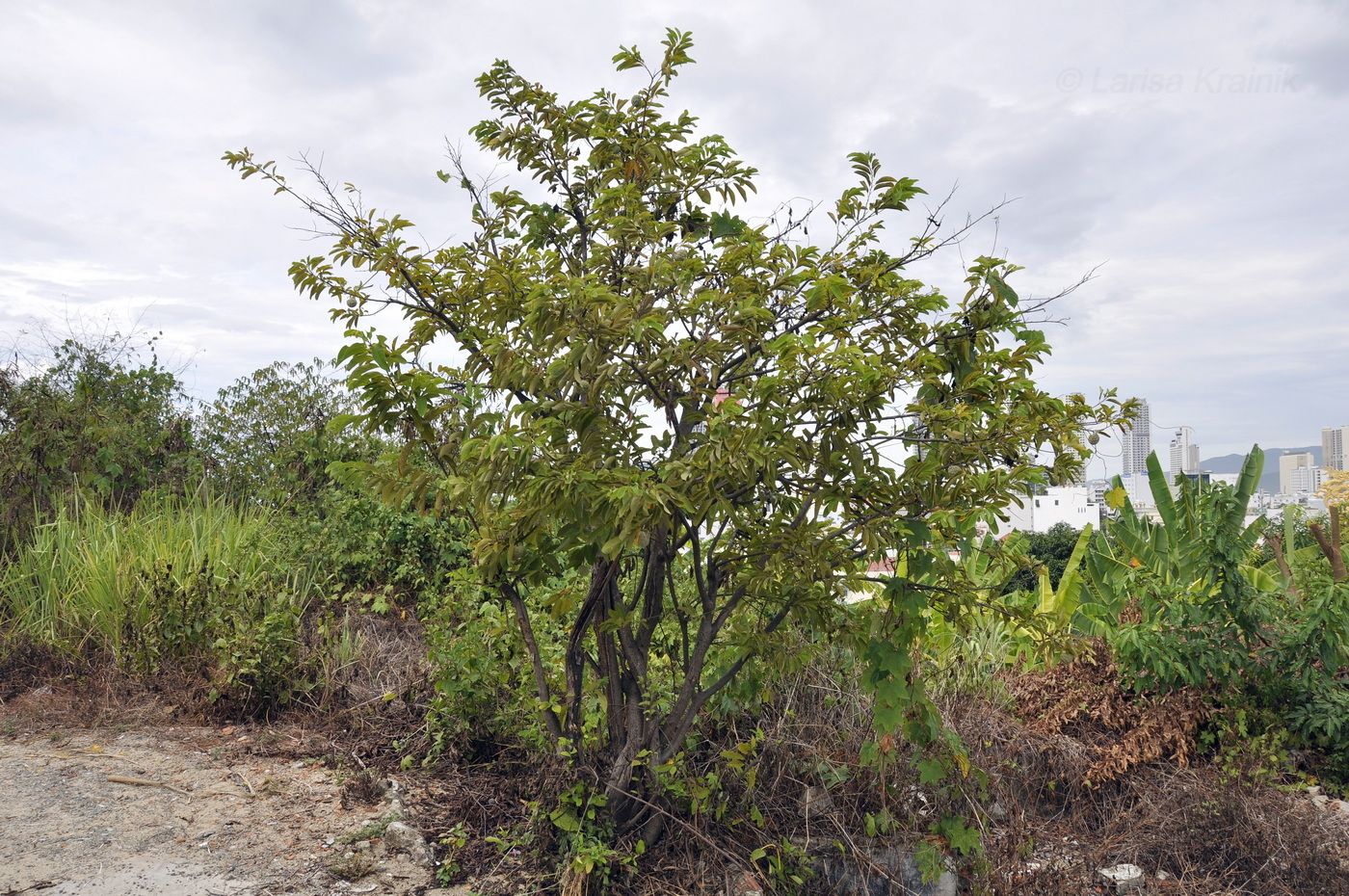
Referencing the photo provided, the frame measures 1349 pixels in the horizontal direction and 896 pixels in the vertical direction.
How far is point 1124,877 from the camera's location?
4.37 m

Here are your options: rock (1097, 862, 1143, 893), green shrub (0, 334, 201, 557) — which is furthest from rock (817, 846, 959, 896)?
green shrub (0, 334, 201, 557)

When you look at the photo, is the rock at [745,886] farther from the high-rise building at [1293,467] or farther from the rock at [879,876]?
the high-rise building at [1293,467]

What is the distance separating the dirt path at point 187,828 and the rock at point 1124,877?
9.73ft

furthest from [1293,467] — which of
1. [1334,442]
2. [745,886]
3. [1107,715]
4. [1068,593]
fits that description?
[745,886]

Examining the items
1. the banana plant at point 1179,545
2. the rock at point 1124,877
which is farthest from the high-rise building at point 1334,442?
the rock at point 1124,877

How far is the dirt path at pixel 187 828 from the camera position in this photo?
381 centimetres

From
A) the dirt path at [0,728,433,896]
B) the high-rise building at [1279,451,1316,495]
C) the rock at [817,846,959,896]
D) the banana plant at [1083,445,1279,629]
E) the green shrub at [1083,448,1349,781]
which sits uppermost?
the high-rise building at [1279,451,1316,495]

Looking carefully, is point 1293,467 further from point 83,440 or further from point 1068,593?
point 83,440

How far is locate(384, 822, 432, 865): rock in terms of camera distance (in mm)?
4008

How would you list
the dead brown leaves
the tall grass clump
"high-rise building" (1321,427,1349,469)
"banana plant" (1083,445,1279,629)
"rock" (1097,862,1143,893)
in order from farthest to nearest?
"high-rise building" (1321,427,1349,469), the tall grass clump, "banana plant" (1083,445,1279,629), the dead brown leaves, "rock" (1097,862,1143,893)

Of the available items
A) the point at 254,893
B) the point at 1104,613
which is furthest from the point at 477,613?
the point at 1104,613

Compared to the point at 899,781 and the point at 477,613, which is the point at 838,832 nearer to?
the point at 899,781

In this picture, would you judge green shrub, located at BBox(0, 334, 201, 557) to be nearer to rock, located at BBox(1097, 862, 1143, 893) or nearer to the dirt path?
the dirt path

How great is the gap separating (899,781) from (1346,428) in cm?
6080
